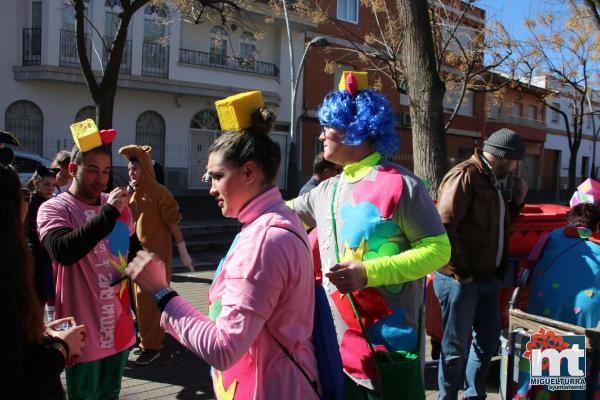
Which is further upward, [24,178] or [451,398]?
[24,178]

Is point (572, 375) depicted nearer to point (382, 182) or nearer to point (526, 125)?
point (382, 182)

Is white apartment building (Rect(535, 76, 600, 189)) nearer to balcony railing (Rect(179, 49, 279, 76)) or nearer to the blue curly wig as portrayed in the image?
balcony railing (Rect(179, 49, 279, 76))

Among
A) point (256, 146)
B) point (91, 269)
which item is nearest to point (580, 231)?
point (256, 146)

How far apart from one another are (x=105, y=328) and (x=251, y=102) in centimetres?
167

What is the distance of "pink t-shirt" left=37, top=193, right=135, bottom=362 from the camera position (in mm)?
2805

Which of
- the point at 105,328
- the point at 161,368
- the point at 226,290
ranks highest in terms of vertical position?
the point at 226,290

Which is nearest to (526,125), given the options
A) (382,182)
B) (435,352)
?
(435,352)

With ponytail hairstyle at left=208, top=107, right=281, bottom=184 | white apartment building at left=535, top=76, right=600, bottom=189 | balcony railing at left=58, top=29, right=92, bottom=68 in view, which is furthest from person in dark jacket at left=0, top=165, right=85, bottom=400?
white apartment building at left=535, top=76, right=600, bottom=189

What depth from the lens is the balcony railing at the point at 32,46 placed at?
56.7 feet

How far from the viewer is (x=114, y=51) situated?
9.96 m

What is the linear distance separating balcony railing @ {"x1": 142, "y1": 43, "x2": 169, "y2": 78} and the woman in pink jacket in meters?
18.6

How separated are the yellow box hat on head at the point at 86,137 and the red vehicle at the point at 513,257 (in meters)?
2.76

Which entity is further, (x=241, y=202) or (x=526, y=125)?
(x=526, y=125)

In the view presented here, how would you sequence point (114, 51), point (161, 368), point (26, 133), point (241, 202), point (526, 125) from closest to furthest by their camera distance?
point (241, 202) < point (161, 368) < point (114, 51) < point (26, 133) < point (526, 125)
